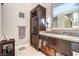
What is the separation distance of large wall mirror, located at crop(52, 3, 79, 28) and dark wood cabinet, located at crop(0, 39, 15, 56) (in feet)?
1.53

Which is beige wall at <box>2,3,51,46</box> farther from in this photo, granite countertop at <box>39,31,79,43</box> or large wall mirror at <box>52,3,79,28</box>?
granite countertop at <box>39,31,79,43</box>

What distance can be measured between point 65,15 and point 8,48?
Answer: 0.67 meters

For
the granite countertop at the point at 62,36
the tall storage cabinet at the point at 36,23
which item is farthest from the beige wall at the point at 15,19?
the granite countertop at the point at 62,36

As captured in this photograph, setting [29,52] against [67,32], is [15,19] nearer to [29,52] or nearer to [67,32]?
[29,52]

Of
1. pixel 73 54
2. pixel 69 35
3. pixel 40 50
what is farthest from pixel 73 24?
pixel 40 50

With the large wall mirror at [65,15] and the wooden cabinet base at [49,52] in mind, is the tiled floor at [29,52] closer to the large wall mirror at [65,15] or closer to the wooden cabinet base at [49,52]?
the wooden cabinet base at [49,52]

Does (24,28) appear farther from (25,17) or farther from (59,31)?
(59,31)

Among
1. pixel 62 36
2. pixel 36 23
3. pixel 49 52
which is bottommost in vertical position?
pixel 49 52

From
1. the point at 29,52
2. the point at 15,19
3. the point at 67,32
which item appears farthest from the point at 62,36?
the point at 15,19

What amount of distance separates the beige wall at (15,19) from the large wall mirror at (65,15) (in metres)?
0.07

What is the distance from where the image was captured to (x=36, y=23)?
1287 mm

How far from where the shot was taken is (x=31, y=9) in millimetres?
1279

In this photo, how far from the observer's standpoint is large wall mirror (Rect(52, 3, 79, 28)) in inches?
47.1

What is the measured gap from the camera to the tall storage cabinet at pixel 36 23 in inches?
49.8
